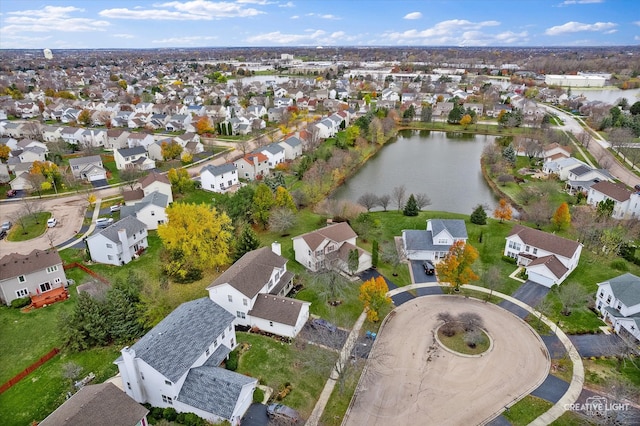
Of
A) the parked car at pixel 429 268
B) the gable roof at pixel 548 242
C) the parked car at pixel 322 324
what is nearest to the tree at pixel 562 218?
the gable roof at pixel 548 242

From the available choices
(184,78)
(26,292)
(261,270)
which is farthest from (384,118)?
(184,78)

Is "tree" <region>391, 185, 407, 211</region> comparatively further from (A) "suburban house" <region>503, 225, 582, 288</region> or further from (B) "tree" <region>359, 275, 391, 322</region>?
(B) "tree" <region>359, 275, 391, 322</region>

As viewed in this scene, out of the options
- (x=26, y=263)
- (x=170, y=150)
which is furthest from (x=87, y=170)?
(x=26, y=263)

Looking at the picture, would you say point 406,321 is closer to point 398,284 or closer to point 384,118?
point 398,284

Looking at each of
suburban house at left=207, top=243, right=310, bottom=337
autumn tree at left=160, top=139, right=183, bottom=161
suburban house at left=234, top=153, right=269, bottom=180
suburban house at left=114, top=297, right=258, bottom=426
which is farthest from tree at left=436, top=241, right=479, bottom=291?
autumn tree at left=160, top=139, right=183, bottom=161

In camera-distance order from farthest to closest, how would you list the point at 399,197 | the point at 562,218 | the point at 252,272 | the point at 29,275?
the point at 399,197
the point at 562,218
the point at 29,275
the point at 252,272

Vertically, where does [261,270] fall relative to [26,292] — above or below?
above

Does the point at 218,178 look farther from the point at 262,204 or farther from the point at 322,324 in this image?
the point at 322,324
